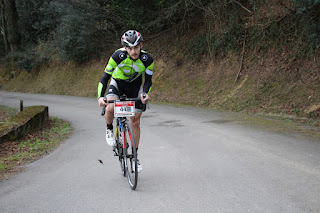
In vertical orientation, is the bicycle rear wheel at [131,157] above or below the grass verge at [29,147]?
above

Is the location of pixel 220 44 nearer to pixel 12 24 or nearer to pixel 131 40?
pixel 131 40

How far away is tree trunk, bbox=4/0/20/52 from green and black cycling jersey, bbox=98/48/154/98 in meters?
32.5

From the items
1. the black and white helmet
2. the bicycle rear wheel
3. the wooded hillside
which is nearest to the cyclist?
the black and white helmet

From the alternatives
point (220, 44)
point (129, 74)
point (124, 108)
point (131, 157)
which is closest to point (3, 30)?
point (220, 44)

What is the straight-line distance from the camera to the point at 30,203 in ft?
14.6

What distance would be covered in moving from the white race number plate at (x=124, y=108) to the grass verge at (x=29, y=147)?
90.6 inches

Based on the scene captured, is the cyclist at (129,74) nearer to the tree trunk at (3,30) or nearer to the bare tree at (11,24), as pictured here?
the bare tree at (11,24)

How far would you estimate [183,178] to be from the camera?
210 inches

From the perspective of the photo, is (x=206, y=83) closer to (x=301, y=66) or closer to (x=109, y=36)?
(x=301, y=66)

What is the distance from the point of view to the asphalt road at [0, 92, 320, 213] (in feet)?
14.1

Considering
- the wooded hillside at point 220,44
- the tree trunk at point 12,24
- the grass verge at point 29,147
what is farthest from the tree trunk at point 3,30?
the grass verge at point 29,147

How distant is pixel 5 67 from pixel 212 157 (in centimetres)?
3579

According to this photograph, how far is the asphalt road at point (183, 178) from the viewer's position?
4.30 m

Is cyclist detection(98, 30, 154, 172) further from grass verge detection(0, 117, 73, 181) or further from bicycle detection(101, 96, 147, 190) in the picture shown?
grass verge detection(0, 117, 73, 181)
